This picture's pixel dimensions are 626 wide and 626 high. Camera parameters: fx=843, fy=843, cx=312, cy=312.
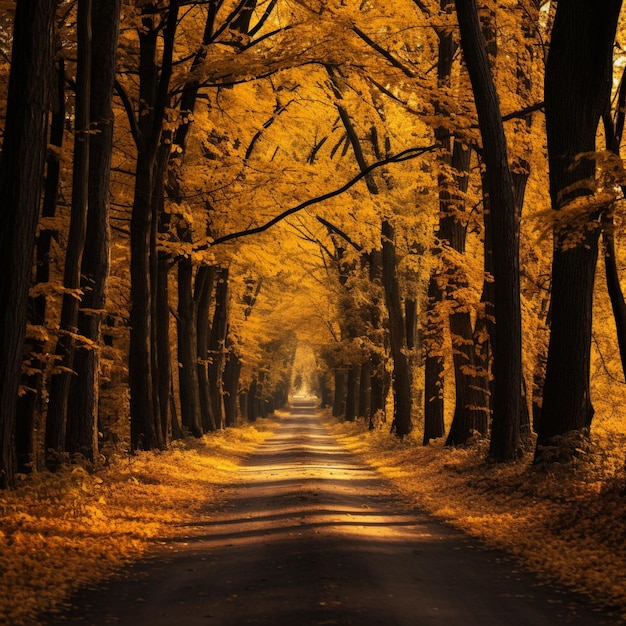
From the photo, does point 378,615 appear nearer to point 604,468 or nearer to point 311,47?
point 604,468

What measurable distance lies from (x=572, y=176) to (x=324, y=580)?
27.1 ft

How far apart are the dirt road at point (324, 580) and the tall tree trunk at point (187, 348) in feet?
48.4

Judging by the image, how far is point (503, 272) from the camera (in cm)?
1563

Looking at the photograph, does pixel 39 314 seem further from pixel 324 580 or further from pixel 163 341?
pixel 324 580

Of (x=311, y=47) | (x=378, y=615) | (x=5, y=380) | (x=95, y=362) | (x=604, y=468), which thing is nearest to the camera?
(x=378, y=615)

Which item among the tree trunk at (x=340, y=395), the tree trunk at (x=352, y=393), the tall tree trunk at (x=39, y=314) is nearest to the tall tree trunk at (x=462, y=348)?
the tall tree trunk at (x=39, y=314)

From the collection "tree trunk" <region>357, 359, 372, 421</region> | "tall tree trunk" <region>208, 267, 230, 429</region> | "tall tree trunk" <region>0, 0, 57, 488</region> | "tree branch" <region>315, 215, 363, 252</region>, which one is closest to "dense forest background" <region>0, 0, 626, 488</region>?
"tall tree trunk" <region>0, 0, 57, 488</region>

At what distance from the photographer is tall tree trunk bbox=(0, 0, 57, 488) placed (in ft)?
33.5

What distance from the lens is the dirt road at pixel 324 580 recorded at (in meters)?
6.30

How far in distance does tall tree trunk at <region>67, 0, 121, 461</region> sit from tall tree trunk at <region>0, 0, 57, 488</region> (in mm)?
4464

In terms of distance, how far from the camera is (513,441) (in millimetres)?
15812

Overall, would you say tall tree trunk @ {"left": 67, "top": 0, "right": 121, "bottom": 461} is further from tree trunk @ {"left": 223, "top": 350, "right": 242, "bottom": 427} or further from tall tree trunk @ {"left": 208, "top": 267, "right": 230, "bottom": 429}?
tree trunk @ {"left": 223, "top": 350, "right": 242, "bottom": 427}

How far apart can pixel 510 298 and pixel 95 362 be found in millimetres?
7704

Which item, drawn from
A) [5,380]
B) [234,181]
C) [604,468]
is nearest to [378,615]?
[5,380]
